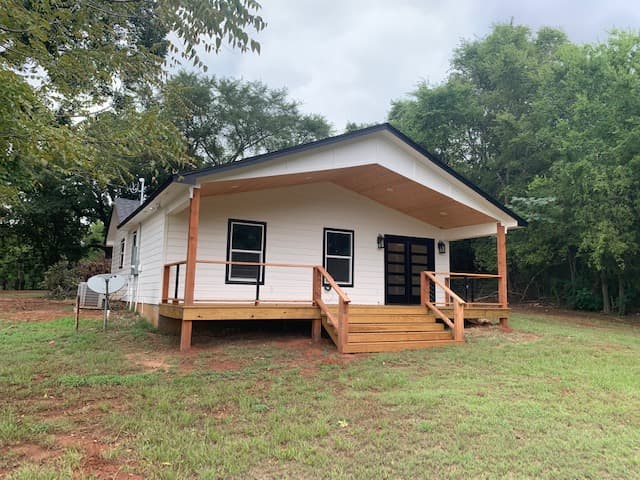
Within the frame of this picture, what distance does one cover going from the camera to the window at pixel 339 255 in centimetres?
1068

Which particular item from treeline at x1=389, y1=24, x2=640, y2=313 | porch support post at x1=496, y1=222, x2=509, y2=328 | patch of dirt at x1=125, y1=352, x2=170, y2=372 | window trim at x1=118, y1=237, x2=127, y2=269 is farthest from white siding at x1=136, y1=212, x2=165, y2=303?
treeline at x1=389, y1=24, x2=640, y2=313

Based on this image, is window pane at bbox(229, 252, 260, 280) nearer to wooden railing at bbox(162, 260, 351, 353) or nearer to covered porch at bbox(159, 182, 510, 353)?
covered porch at bbox(159, 182, 510, 353)

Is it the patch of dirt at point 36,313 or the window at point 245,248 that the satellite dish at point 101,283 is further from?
the patch of dirt at point 36,313

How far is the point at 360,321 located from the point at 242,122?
20.5 m

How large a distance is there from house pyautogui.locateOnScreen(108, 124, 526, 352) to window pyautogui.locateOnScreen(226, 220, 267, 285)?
0.08 ft

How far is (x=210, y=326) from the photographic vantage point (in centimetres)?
902

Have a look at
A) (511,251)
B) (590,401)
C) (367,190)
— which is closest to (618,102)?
(511,251)

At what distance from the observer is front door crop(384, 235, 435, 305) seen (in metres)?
11.6

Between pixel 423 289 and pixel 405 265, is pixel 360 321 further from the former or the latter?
pixel 405 265

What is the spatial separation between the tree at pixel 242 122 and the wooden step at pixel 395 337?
1970 cm

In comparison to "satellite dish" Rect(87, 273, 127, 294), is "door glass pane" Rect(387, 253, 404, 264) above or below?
above

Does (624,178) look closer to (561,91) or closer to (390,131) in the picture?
(561,91)

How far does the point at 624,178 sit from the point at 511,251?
200 inches

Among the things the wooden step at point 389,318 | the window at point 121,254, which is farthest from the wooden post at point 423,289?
the window at point 121,254
